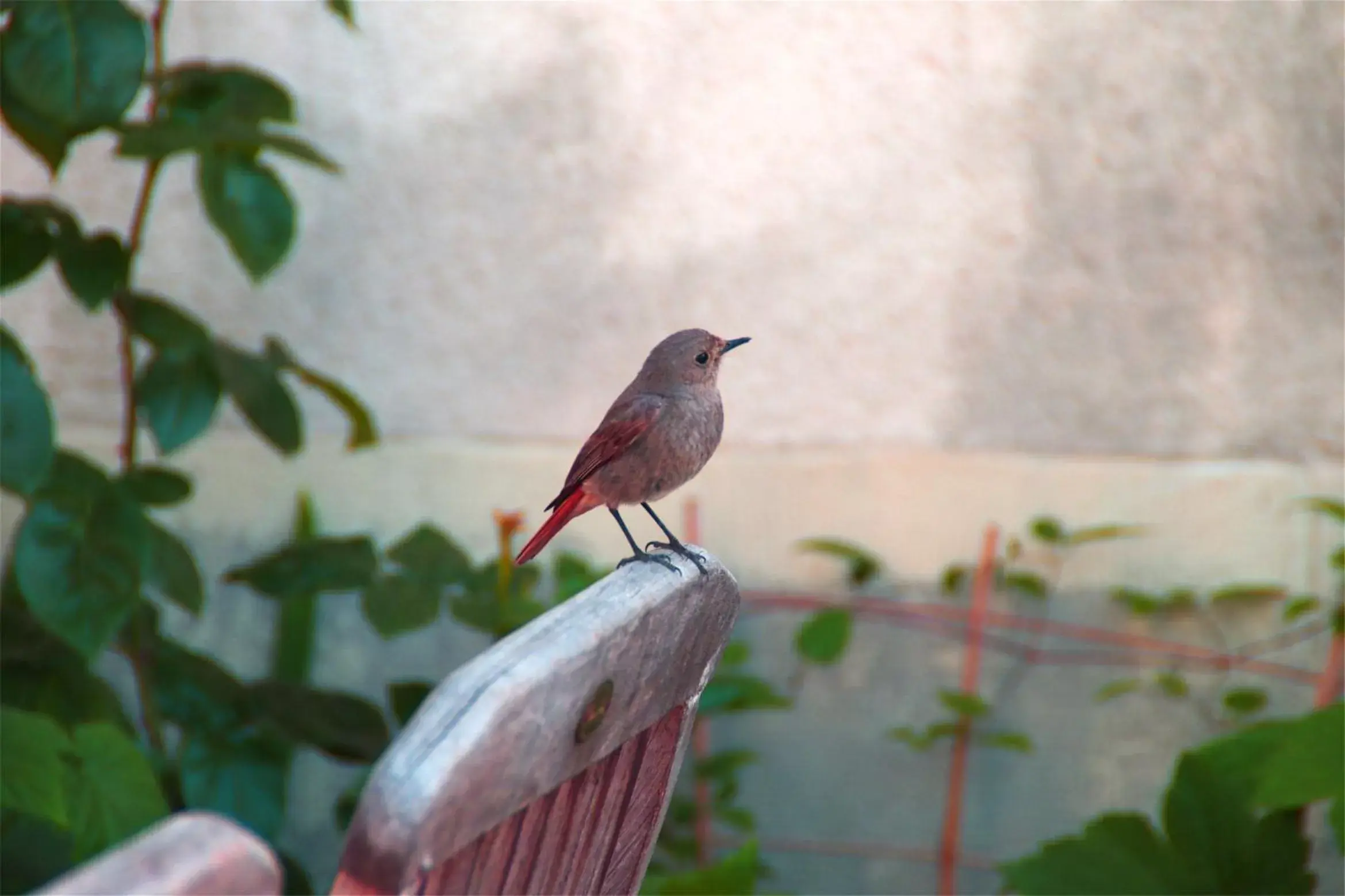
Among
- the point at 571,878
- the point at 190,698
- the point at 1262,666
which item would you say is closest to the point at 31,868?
the point at 190,698

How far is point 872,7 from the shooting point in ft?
10.6

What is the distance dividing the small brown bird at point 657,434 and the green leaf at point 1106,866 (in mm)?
817

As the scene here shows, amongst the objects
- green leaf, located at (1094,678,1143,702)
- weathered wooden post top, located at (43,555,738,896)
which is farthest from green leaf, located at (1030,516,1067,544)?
weathered wooden post top, located at (43,555,738,896)

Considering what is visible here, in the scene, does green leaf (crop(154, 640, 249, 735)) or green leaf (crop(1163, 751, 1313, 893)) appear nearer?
green leaf (crop(1163, 751, 1313, 893))

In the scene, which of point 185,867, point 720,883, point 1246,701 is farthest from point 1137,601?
point 185,867

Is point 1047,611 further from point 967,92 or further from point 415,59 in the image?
point 415,59

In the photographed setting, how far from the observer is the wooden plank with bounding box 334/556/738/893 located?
25.4 inches

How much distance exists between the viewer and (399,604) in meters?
2.61

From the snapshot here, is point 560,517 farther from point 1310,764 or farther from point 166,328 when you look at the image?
point 1310,764

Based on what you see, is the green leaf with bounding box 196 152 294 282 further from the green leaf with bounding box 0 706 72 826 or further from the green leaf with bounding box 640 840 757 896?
the green leaf with bounding box 640 840 757 896

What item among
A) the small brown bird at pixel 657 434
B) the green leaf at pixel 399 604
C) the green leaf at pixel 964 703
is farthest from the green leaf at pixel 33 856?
the green leaf at pixel 964 703

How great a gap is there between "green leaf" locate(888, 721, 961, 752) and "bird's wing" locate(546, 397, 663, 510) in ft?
4.61

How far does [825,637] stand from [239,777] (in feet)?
4.33

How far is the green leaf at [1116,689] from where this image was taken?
327cm
